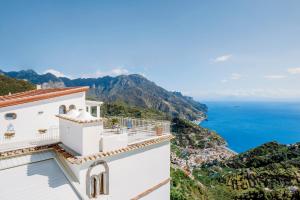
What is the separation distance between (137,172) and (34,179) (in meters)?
4.95

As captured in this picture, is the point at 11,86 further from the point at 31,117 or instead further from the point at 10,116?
the point at 10,116

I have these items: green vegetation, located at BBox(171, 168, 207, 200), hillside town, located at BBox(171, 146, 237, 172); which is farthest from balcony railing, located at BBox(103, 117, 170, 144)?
hillside town, located at BBox(171, 146, 237, 172)

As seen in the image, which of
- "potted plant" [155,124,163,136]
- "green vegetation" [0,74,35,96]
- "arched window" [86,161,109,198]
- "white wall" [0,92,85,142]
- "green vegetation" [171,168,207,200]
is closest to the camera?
"arched window" [86,161,109,198]

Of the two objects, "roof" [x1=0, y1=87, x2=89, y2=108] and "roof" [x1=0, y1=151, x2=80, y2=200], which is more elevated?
"roof" [x1=0, y1=87, x2=89, y2=108]

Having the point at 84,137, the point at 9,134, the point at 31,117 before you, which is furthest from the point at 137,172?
the point at 9,134

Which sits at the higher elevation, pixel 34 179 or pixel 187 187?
pixel 34 179

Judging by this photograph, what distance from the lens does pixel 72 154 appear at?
9.27m

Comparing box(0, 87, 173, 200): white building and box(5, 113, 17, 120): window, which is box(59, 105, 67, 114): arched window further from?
box(5, 113, 17, 120): window

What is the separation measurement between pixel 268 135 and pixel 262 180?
375 feet

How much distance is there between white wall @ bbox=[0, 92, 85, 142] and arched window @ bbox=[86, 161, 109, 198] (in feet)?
13.0

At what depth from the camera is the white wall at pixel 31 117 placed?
418 inches

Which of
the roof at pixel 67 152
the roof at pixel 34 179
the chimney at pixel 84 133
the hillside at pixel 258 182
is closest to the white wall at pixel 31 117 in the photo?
the roof at pixel 67 152

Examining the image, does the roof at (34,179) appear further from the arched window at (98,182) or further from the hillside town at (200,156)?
the hillside town at (200,156)

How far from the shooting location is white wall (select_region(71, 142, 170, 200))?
10.5 meters
